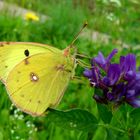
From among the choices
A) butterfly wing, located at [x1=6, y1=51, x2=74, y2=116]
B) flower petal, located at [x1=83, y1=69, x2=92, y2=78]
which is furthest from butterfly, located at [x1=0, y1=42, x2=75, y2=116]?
flower petal, located at [x1=83, y1=69, x2=92, y2=78]

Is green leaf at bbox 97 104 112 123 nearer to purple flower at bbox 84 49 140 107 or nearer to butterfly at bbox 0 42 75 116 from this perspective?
purple flower at bbox 84 49 140 107

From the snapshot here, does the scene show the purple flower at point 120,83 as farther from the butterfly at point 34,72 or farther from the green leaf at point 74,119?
the butterfly at point 34,72

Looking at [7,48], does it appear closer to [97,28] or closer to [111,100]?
[111,100]

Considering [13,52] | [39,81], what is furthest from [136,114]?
[13,52]

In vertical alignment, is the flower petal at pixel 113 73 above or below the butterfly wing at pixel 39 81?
above

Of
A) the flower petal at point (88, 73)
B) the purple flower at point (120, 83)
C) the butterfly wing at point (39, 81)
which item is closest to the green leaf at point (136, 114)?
the purple flower at point (120, 83)

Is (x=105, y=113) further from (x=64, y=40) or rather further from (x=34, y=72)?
(x=64, y=40)
